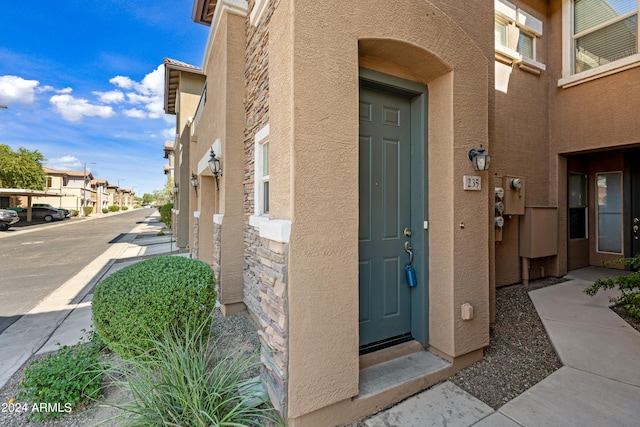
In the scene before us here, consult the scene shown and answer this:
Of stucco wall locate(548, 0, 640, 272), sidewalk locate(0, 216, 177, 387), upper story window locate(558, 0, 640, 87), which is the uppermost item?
upper story window locate(558, 0, 640, 87)

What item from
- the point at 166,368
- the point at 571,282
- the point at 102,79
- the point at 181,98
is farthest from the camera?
the point at 102,79

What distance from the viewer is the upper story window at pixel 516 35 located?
598cm

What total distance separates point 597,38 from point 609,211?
4217mm

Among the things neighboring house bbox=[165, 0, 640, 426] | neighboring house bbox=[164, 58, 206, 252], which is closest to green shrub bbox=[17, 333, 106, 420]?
neighboring house bbox=[165, 0, 640, 426]

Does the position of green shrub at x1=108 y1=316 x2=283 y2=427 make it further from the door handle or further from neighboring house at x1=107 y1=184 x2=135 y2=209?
neighboring house at x1=107 y1=184 x2=135 y2=209

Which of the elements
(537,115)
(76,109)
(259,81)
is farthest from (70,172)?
(537,115)

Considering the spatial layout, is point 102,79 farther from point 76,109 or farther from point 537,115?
point 76,109

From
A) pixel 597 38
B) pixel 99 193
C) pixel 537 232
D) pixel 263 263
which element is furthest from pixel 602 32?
pixel 99 193

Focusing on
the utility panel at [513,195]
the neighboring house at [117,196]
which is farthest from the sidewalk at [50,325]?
the neighboring house at [117,196]

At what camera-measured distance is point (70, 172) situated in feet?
149

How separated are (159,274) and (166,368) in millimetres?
1298

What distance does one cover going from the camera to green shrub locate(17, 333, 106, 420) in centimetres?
254

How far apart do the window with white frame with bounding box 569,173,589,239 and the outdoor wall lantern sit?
236 inches

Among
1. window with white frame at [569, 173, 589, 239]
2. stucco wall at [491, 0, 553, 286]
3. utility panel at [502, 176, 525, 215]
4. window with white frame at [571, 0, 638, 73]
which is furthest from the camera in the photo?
window with white frame at [569, 173, 589, 239]
